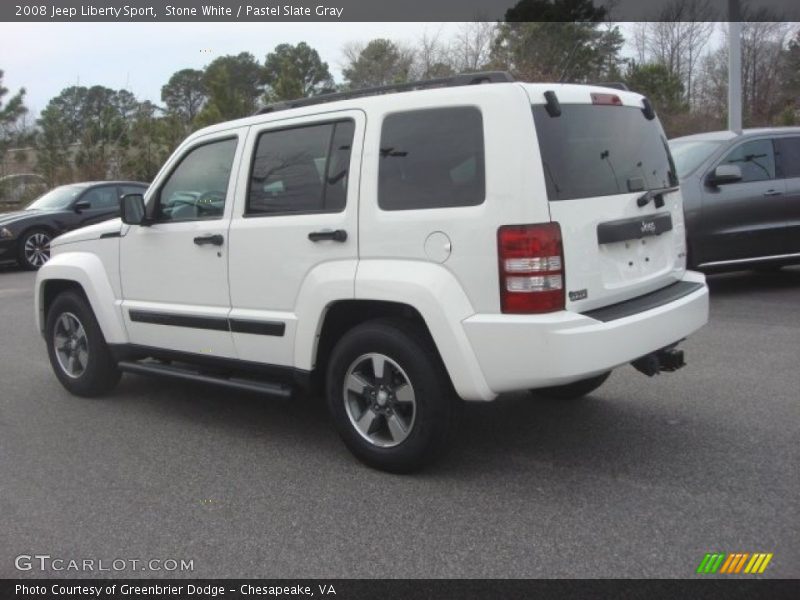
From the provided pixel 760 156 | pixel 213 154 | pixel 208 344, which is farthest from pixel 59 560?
pixel 760 156

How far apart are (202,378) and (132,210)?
123 centimetres

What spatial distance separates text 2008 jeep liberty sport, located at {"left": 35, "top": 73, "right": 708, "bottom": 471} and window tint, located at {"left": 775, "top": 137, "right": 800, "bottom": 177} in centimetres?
507

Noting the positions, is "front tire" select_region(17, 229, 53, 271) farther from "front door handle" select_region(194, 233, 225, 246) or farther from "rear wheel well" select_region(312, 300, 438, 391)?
"rear wheel well" select_region(312, 300, 438, 391)

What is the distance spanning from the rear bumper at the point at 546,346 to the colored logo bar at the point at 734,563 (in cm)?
92

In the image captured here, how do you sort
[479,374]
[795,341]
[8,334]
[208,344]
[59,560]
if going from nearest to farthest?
[59,560] → [479,374] → [208,344] → [795,341] → [8,334]

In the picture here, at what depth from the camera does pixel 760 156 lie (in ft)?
28.7

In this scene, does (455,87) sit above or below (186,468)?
above

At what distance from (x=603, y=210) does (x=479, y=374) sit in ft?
3.37

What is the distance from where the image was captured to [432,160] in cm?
378

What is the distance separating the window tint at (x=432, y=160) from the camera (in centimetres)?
362

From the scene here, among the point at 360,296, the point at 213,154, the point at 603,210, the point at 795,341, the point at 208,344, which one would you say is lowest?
the point at 795,341

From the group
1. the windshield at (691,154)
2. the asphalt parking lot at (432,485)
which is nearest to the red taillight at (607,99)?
the asphalt parking lot at (432,485)

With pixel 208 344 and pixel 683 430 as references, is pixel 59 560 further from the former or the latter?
pixel 683 430

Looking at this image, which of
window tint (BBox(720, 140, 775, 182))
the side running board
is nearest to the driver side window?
the side running board
